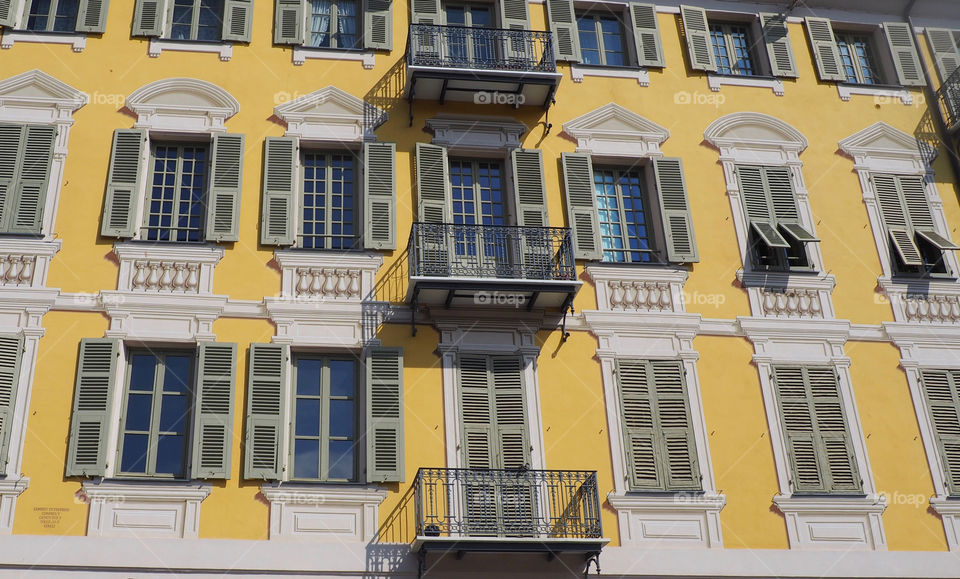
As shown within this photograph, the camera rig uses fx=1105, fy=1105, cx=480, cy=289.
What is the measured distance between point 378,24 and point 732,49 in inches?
241

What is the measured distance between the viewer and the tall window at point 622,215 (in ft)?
55.1

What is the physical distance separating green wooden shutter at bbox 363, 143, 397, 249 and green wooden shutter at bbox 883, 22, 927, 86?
8.97 m

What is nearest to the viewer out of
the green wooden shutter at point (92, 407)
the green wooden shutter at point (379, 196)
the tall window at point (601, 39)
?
the green wooden shutter at point (92, 407)

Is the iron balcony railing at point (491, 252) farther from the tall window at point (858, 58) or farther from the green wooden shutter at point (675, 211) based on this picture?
the tall window at point (858, 58)

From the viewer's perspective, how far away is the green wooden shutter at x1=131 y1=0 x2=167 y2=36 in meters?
17.2

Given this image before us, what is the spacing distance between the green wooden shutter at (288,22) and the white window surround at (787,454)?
27.0 ft

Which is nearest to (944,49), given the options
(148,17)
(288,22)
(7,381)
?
(288,22)

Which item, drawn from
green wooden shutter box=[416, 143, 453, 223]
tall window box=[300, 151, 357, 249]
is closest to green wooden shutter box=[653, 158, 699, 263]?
green wooden shutter box=[416, 143, 453, 223]

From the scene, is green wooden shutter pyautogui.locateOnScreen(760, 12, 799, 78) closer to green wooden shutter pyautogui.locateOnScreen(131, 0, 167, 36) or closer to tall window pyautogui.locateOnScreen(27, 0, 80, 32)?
green wooden shutter pyautogui.locateOnScreen(131, 0, 167, 36)

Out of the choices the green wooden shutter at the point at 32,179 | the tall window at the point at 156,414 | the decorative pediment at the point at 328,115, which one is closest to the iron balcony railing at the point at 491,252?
the decorative pediment at the point at 328,115

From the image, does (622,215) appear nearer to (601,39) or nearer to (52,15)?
(601,39)

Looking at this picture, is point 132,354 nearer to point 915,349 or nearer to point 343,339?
point 343,339

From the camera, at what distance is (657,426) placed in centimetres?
1519

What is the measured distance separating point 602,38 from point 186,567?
429 inches
